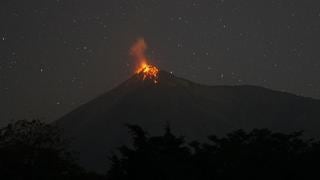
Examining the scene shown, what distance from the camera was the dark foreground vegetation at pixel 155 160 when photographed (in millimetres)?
30359

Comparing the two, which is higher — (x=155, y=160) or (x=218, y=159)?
(x=218, y=159)

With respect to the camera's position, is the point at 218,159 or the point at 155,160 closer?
the point at 155,160

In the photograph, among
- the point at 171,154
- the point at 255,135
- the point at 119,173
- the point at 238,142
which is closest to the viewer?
the point at 119,173

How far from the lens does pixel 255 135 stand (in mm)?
57062

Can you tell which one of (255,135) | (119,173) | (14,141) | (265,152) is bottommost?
(119,173)

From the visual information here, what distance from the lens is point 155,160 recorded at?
3008 cm

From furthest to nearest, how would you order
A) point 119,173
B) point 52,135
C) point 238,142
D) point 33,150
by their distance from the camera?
point 238,142
point 52,135
point 33,150
point 119,173

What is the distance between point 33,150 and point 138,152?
10047 mm

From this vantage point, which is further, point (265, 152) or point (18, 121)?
point (265, 152)

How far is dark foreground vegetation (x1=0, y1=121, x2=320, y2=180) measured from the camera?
99.6ft

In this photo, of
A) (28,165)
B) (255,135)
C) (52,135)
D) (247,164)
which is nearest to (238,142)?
(255,135)

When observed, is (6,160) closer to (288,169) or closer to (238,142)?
(288,169)

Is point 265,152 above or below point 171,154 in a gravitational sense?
above

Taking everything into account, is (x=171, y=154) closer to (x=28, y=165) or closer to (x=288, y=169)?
(x=28, y=165)
